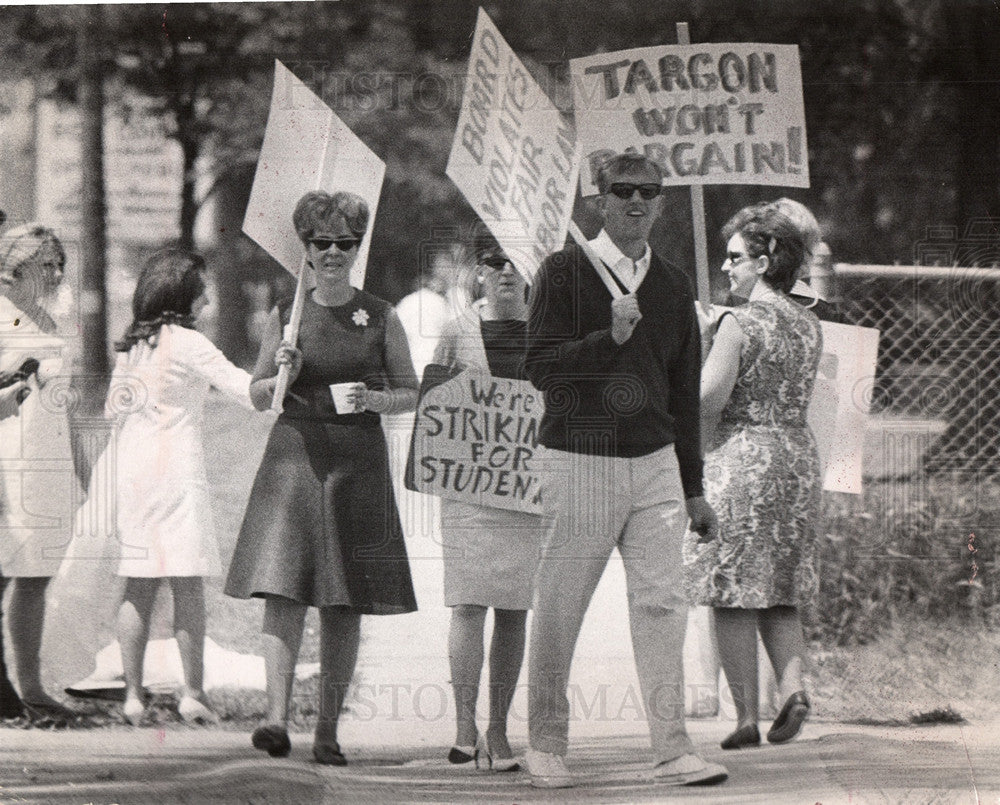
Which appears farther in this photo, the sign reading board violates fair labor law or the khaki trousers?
the sign reading board violates fair labor law

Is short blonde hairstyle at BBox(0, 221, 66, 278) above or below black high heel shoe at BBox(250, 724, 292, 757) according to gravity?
above

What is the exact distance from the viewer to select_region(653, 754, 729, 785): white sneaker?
18.4 feet

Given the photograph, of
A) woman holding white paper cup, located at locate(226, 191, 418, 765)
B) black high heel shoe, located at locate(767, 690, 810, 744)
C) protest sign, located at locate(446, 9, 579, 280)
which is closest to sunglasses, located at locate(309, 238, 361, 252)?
woman holding white paper cup, located at locate(226, 191, 418, 765)

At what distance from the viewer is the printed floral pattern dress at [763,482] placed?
18.7ft

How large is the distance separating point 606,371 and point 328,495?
1.19 meters

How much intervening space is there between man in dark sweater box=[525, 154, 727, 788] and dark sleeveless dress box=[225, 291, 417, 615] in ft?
2.03

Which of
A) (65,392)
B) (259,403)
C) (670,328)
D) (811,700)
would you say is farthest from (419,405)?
(811,700)

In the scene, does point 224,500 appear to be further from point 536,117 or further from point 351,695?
point 536,117

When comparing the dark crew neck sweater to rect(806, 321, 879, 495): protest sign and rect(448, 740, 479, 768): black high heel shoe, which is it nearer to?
rect(806, 321, 879, 495): protest sign

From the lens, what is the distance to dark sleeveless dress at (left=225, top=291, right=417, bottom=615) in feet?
18.7

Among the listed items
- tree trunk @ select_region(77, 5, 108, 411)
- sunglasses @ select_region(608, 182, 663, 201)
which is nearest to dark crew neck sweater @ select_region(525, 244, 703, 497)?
sunglasses @ select_region(608, 182, 663, 201)

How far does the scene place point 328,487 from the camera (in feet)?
18.7

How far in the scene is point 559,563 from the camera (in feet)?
18.4

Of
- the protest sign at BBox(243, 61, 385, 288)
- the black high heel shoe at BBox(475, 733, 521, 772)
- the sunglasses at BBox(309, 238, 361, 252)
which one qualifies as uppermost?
the protest sign at BBox(243, 61, 385, 288)
